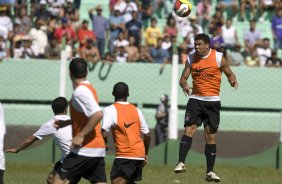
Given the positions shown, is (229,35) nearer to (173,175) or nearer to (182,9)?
(173,175)

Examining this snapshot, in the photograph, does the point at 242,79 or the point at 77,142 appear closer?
the point at 77,142

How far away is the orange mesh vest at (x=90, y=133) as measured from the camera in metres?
11.6

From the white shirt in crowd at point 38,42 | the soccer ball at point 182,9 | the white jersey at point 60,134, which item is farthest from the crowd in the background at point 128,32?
the white jersey at point 60,134

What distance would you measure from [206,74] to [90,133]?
12.9 ft

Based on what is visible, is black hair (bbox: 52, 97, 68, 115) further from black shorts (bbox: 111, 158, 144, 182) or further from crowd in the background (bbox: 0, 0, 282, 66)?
crowd in the background (bbox: 0, 0, 282, 66)

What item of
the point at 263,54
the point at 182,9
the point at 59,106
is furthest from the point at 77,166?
the point at 263,54

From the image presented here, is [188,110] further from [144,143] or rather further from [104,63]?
[104,63]

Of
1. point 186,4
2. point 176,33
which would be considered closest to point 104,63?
point 176,33

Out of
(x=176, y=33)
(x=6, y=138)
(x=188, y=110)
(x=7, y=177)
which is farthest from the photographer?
(x=176, y=33)

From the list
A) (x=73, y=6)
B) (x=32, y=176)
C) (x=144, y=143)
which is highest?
(x=73, y=6)

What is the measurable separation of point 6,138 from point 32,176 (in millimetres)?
4011

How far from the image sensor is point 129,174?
1332 cm

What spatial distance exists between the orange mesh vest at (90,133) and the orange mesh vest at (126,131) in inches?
53.8

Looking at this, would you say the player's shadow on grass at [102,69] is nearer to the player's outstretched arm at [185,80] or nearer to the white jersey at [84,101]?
the player's outstretched arm at [185,80]
